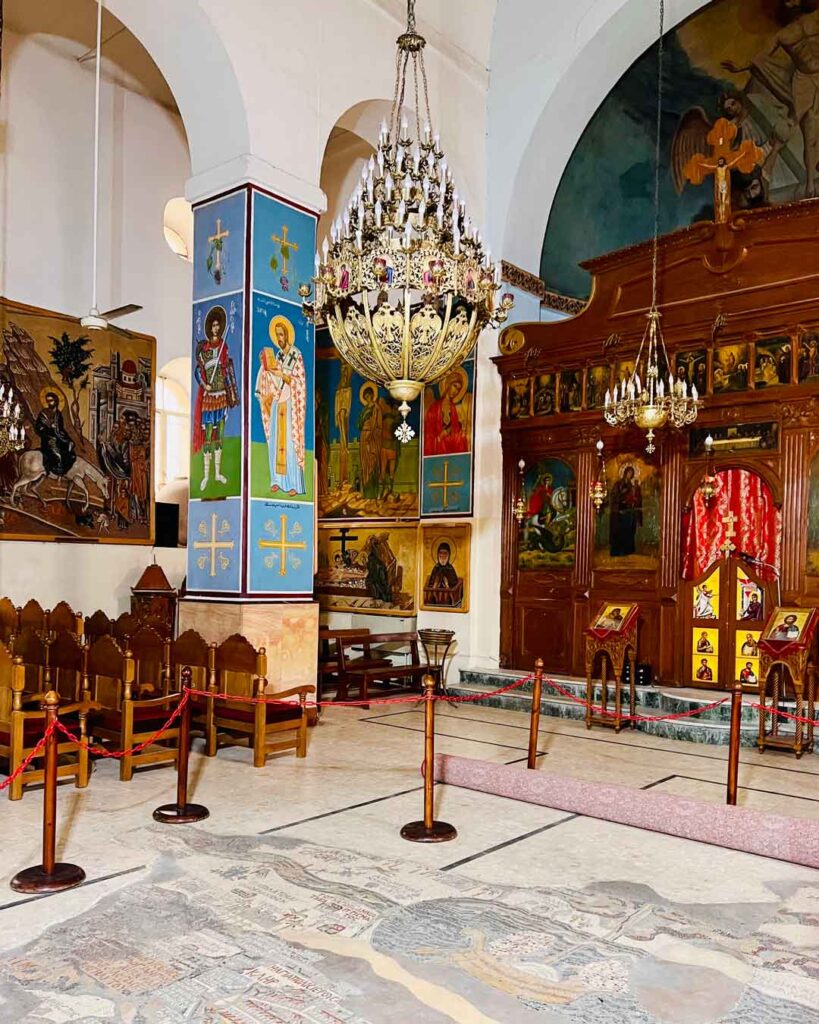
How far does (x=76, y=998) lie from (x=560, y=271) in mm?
11828

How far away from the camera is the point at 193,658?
24.8ft

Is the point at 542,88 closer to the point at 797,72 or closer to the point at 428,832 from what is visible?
the point at 797,72

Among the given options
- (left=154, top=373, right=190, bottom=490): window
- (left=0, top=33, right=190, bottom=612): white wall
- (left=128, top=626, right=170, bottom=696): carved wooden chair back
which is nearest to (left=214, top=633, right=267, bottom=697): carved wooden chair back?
(left=128, top=626, right=170, bottom=696): carved wooden chair back

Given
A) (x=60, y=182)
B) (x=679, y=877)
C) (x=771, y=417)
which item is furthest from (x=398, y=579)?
(x=679, y=877)

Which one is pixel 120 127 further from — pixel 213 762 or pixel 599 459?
pixel 213 762

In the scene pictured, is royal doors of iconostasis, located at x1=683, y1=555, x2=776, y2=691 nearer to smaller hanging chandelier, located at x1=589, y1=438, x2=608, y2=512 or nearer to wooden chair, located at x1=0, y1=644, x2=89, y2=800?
smaller hanging chandelier, located at x1=589, y1=438, x2=608, y2=512

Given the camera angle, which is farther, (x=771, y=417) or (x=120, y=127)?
(x=120, y=127)

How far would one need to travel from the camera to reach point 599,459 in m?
10.8

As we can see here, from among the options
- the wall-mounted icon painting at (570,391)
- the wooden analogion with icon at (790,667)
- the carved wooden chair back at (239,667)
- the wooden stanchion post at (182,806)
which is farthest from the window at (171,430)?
the wooden analogion with icon at (790,667)

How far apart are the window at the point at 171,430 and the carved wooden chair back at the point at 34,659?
6946 mm

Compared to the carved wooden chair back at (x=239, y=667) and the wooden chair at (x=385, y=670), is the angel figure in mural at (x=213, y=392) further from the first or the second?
the wooden chair at (x=385, y=670)

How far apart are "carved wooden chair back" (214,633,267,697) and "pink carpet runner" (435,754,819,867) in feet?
5.19

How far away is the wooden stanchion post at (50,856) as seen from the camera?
14.6 ft

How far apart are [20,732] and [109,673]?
909mm
